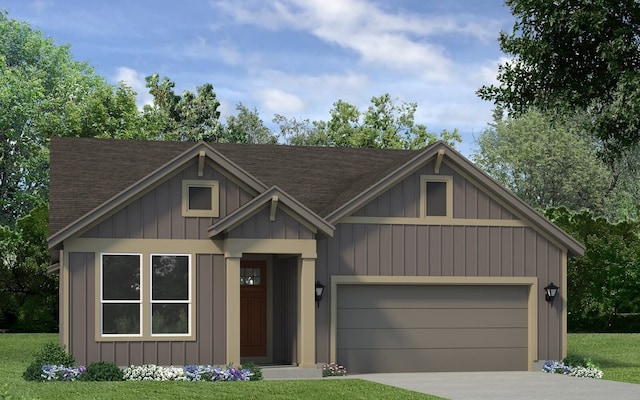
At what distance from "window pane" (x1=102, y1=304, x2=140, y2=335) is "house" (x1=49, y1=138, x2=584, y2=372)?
0.02m

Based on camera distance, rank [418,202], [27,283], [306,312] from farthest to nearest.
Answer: [27,283]
[418,202]
[306,312]

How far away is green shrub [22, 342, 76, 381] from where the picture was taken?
20.7 metres

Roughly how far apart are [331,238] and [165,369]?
15.8ft

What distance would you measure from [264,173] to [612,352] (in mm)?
12515

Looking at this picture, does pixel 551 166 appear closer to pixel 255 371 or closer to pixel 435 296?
pixel 435 296

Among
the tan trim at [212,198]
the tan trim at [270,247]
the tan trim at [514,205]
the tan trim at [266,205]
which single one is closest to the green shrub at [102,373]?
the tan trim at [270,247]

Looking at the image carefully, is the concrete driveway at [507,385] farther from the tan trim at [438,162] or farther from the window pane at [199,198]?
the window pane at [199,198]

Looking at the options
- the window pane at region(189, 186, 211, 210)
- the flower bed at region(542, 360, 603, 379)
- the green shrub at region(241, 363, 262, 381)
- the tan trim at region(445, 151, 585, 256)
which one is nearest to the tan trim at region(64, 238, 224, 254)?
the window pane at region(189, 186, 211, 210)

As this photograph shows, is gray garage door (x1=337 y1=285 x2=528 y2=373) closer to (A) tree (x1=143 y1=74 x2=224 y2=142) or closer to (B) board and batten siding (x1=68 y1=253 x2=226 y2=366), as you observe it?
(B) board and batten siding (x1=68 y1=253 x2=226 y2=366)

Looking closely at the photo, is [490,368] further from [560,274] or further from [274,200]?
[274,200]

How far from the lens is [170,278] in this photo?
874 inches

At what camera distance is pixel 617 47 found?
2133 cm

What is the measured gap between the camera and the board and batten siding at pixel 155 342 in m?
21.5

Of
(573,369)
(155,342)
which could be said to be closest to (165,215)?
(155,342)
